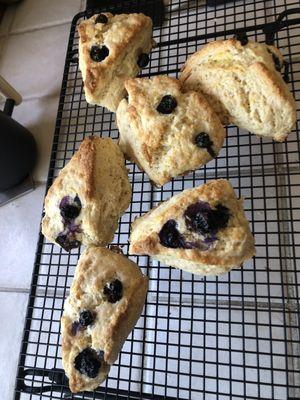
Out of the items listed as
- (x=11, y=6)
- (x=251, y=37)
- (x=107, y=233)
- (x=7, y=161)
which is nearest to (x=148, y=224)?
(x=107, y=233)

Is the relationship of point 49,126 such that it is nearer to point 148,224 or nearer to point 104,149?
point 104,149

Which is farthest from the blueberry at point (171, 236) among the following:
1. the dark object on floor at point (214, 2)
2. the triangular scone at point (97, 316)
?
the dark object on floor at point (214, 2)

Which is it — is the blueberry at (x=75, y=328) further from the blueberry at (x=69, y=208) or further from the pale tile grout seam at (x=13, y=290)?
the pale tile grout seam at (x=13, y=290)

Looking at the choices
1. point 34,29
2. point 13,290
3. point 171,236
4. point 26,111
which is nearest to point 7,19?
point 34,29

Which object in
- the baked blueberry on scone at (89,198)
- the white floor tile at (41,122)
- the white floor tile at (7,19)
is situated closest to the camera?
the baked blueberry on scone at (89,198)

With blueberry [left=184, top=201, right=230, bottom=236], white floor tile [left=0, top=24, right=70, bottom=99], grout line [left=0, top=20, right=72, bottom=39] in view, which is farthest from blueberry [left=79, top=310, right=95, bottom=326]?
grout line [left=0, top=20, right=72, bottom=39]
